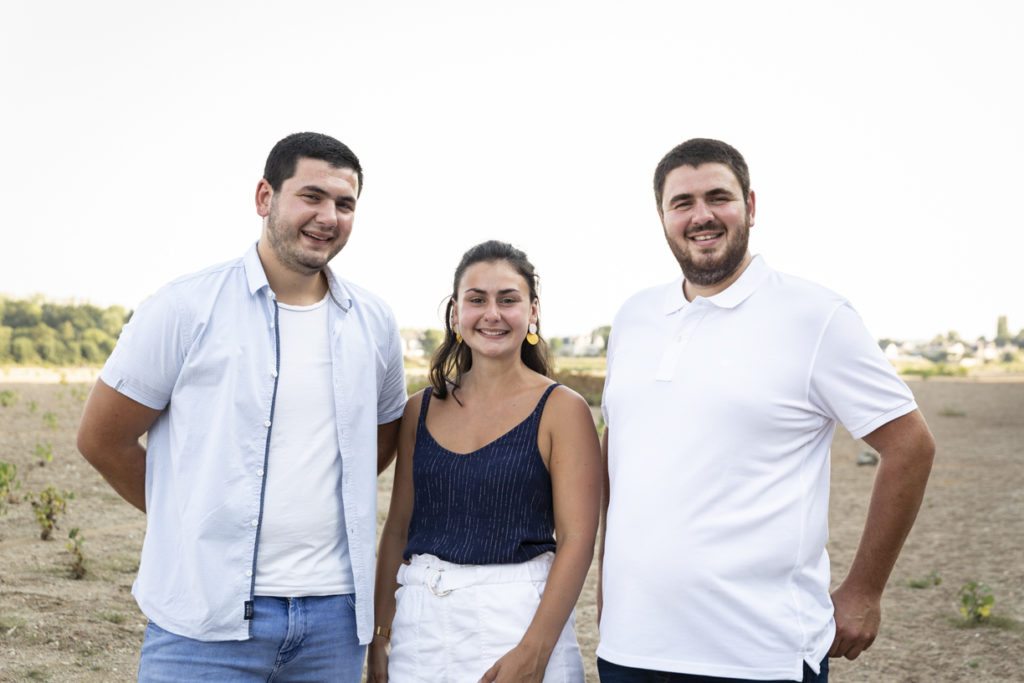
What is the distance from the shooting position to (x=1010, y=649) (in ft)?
19.6

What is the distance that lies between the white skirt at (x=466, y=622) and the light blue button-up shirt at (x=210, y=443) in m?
0.14

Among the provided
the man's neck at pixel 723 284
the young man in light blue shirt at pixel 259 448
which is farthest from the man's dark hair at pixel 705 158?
the young man in light blue shirt at pixel 259 448

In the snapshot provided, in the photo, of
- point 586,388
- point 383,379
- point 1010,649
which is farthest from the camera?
point 586,388

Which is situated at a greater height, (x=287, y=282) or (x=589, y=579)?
(x=287, y=282)

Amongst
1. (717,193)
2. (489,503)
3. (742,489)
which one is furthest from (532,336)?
(742,489)

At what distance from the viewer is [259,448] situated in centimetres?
250

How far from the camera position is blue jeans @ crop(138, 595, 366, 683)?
245 cm

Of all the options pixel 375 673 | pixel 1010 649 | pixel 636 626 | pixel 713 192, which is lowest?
pixel 1010 649

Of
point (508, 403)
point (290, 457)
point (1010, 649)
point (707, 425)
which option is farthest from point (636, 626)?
point (1010, 649)

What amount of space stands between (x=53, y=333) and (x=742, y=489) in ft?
140

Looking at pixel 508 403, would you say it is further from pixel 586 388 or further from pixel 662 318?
pixel 586 388

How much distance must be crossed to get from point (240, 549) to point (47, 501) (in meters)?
5.44

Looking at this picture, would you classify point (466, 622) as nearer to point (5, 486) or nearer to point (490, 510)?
point (490, 510)

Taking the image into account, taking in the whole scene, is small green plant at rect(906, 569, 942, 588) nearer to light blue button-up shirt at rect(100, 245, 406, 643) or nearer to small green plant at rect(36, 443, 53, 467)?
light blue button-up shirt at rect(100, 245, 406, 643)
